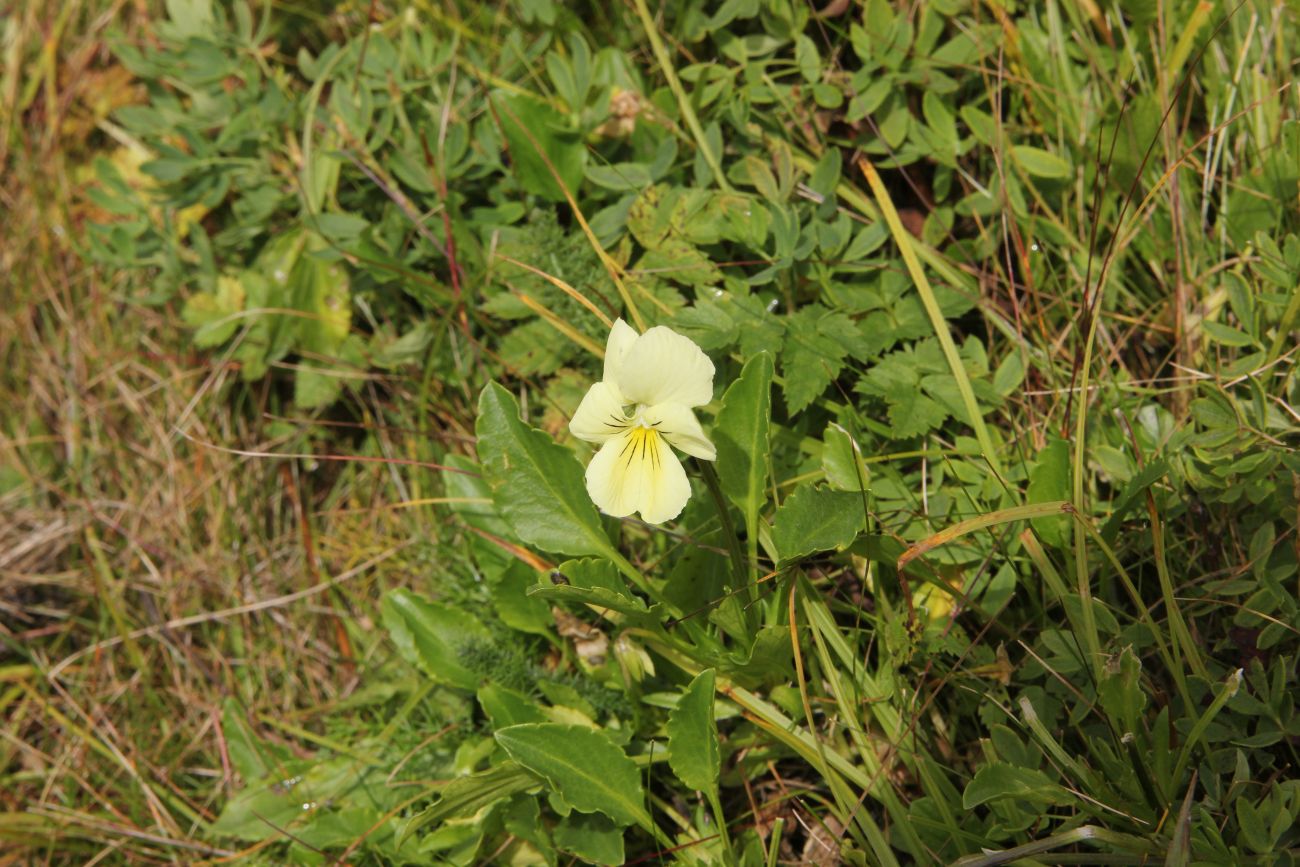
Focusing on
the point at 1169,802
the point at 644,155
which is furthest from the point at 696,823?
the point at 644,155

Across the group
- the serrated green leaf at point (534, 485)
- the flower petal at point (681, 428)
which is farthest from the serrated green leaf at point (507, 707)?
the flower petal at point (681, 428)

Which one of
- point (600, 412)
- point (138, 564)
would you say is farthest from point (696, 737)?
point (138, 564)

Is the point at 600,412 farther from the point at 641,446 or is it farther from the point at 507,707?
the point at 507,707

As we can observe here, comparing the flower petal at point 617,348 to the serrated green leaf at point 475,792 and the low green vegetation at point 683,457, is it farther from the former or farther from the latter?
the serrated green leaf at point 475,792

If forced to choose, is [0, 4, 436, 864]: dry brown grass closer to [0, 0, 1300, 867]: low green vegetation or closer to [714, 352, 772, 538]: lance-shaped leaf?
[0, 0, 1300, 867]: low green vegetation

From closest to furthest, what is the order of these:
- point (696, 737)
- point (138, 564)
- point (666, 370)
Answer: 1. point (666, 370)
2. point (696, 737)
3. point (138, 564)

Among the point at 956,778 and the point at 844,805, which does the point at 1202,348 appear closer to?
the point at 956,778
